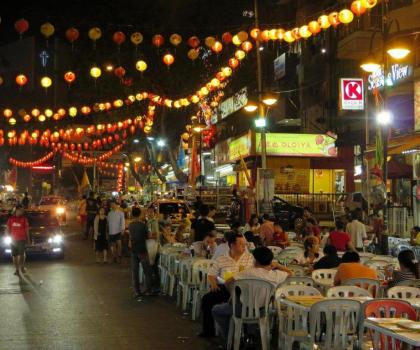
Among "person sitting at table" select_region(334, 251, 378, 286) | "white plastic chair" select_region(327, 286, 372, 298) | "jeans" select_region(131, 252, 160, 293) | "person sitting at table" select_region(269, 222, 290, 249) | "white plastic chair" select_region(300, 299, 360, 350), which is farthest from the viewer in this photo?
"person sitting at table" select_region(269, 222, 290, 249)

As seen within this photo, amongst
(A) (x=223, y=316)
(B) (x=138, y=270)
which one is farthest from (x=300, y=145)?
(A) (x=223, y=316)

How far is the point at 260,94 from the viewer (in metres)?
23.8

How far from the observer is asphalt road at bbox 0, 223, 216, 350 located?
9.43 meters

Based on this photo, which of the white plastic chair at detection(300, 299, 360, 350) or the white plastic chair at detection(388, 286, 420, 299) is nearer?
the white plastic chair at detection(300, 299, 360, 350)

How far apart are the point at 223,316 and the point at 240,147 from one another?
78.9 ft

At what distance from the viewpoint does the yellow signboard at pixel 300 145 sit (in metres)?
30.9

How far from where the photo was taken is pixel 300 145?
31.1m

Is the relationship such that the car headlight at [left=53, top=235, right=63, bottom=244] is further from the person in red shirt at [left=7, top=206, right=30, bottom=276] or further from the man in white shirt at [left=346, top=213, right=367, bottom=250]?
the man in white shirt at [left=346, top=213, right=367, bottom=250]

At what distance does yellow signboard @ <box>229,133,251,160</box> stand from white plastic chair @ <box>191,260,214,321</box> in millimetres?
19446

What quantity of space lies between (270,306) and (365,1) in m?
9.02

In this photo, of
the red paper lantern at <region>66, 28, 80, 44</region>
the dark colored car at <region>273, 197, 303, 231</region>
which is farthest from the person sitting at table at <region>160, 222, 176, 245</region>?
the dark colored car at <region>273, 197, 303, 231</region>

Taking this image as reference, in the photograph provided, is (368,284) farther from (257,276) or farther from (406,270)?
(257,276)

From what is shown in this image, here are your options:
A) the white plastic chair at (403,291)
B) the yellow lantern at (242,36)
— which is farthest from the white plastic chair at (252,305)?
the yellow lantern at (242,36)

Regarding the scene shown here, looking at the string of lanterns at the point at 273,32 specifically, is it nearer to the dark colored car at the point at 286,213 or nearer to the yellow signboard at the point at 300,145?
the dark colored car at the point at 286,213
